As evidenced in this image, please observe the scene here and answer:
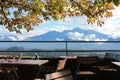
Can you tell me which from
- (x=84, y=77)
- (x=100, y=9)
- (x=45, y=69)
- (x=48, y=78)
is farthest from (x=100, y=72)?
(x=48, y=78)

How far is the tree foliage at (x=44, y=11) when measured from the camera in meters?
10.7

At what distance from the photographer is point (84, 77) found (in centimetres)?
1245

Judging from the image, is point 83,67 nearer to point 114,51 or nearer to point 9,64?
point 114,51

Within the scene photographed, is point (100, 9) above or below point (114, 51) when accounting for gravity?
above

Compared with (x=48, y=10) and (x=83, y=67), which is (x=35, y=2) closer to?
(x=48, y=10)

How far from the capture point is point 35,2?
12672mm

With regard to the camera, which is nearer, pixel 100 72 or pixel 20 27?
pixel 100 72

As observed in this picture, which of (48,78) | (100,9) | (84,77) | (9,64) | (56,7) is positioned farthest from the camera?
(84,77)

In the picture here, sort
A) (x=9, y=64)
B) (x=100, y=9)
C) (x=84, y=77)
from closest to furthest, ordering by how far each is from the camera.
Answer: (x=9, y=64) < (x=100, y=9) < (x=84, y=77)

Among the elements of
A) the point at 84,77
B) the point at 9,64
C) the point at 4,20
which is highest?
the point at 4,20

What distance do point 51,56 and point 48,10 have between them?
239 cm

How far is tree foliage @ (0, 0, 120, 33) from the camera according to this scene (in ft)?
35.0

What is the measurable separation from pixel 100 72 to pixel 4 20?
3.99m

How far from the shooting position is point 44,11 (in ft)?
40.4
